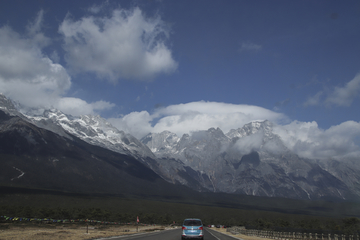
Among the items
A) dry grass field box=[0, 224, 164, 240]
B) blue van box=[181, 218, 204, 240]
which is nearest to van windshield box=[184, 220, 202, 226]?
blue van box=[181, 218, 204, 240]

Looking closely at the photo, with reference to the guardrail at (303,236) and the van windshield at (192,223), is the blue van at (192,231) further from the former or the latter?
the guardrail at (303,236)

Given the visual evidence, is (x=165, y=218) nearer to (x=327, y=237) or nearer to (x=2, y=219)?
(x=2, y=219)

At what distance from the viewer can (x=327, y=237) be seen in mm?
46812

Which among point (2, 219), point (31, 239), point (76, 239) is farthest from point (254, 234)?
point (2, 219)

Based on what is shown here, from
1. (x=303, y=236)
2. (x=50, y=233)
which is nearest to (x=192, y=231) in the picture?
(x=303, y=236)

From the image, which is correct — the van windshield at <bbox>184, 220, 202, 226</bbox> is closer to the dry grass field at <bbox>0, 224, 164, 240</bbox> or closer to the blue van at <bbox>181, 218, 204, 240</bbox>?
the blue van at <bbox>181, 218, 204, 240</bbox>

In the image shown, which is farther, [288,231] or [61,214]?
[61,214]

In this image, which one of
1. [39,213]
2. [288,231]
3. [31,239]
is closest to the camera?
[31,239]

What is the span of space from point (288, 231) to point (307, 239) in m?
6.16

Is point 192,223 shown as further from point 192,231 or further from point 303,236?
point 303,236

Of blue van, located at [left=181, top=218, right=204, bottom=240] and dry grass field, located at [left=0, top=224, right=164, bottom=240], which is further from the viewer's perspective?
dry grass field, located at [left=0, top=224, right=164, bottom=240]

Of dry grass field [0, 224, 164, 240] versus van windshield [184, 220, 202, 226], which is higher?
van windshield [184, 220, 202, 226]

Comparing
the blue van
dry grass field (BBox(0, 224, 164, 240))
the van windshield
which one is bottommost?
dry grass field (BBox(0, 224, 164, 240))

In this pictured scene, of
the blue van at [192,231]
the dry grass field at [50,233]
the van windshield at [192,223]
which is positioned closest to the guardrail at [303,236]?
the blue van at [192,231]
